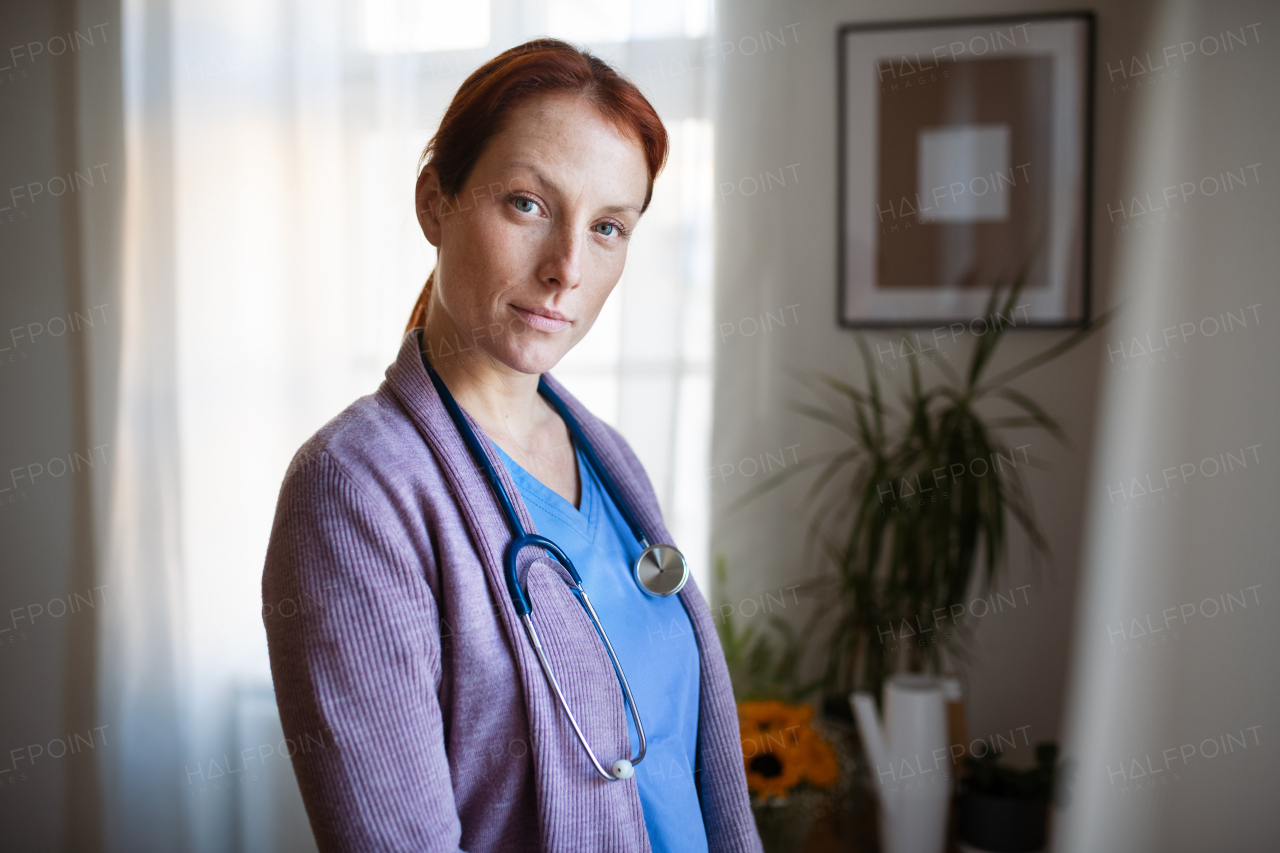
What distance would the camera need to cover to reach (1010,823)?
1548mm

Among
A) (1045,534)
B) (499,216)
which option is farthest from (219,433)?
(1045,534)

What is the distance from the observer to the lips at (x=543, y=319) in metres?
0.84

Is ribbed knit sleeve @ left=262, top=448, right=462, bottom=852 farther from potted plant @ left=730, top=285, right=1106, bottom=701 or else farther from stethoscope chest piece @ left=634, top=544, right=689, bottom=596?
potted plant @ left=730, top=285, right=1106, bottom=701

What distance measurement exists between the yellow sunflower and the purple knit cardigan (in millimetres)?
729

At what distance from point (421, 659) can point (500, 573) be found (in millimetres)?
112

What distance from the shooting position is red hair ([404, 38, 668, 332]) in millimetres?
831

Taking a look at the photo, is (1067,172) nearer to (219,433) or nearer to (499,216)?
(499,216)

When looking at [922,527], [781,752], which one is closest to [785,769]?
[781,752]

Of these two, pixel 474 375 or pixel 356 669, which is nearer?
pixel 356 669

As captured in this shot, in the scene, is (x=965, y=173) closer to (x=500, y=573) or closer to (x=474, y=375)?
(x=474, y=375)

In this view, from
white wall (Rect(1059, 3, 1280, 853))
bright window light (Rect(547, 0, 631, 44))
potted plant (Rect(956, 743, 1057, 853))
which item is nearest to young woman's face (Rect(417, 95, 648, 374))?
white wall (Rect(1059, 3, 1280, 853))

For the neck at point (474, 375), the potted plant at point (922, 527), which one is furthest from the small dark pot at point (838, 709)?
the neck at point (474, 375)

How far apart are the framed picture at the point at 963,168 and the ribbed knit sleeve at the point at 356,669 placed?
5.12 feet

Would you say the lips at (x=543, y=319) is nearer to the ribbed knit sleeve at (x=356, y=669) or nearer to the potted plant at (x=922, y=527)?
the ribbed knit sleeve at (x=356, y=669)
